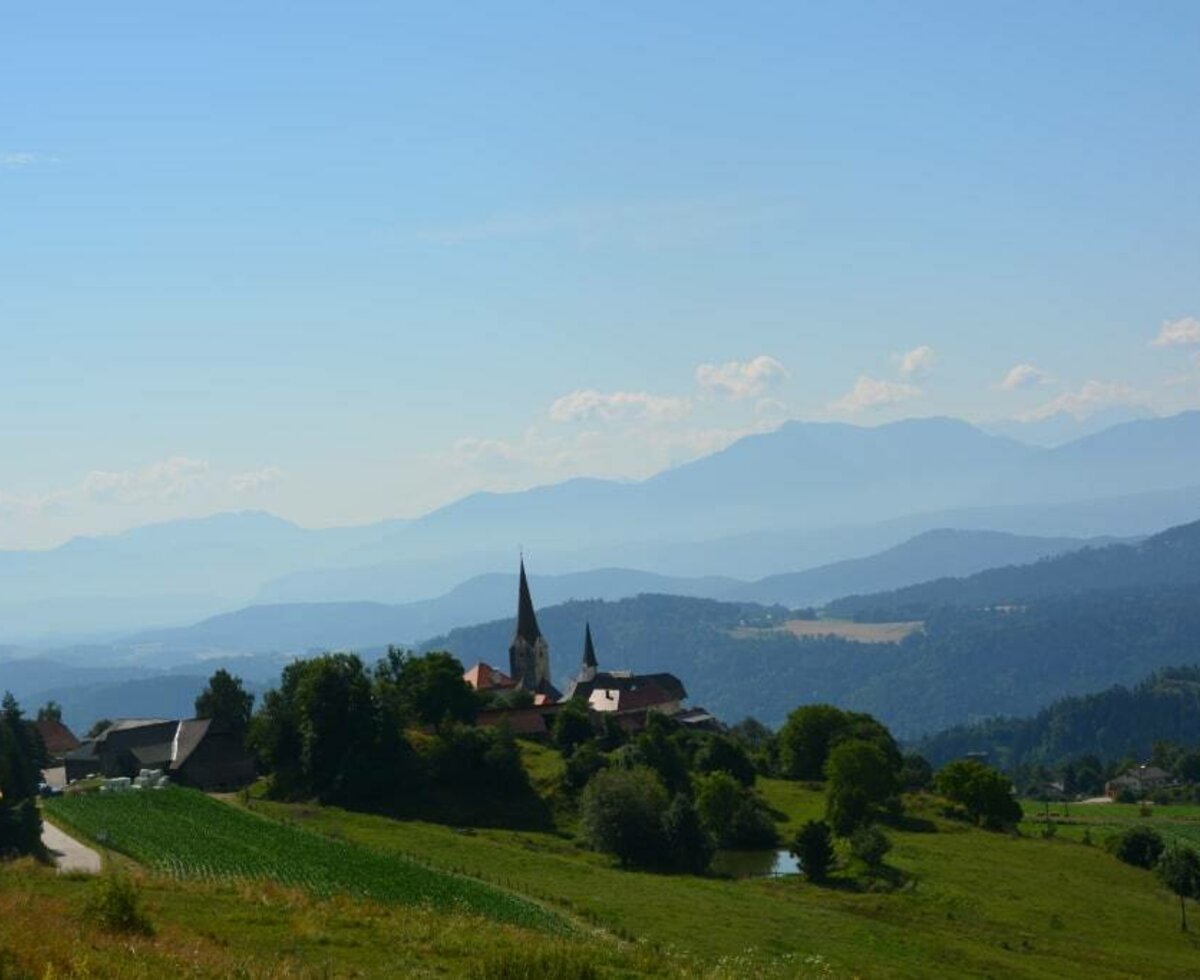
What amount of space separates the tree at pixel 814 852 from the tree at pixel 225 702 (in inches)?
1373

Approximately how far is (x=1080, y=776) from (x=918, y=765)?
63532mm

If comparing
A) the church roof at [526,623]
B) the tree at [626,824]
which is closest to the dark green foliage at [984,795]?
the tree at [626,824]

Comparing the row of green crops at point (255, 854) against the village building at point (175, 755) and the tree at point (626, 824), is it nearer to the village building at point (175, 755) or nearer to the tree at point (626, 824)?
the village building at point (175, 755)

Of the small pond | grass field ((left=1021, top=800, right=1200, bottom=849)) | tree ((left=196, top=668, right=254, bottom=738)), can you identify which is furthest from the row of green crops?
grass field ((left=1021, top=800, right=1200, bottom=849))

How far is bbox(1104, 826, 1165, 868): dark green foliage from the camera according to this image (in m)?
65.0

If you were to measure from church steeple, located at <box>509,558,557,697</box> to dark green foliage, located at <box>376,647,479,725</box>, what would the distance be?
30284 millimetres

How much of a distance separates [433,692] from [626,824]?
24.0 meters

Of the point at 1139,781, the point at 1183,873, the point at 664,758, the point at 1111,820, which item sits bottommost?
the point at 1139,781

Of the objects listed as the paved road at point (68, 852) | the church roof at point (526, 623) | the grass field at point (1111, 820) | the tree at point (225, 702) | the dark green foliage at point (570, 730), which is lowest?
the grass field at point (1111, 820)

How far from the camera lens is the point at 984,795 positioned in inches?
2950

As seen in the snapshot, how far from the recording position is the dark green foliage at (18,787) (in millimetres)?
44031

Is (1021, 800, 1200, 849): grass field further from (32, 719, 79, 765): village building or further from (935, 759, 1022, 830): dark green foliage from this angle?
(32, 719, 79, 765): village building

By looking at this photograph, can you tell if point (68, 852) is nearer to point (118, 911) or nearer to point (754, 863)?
point (118, 911)

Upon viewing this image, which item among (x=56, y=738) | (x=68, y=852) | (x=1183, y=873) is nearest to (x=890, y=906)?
(x=1183, y=873)
